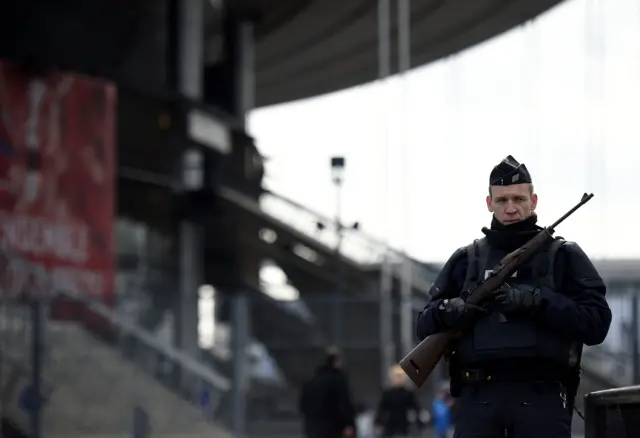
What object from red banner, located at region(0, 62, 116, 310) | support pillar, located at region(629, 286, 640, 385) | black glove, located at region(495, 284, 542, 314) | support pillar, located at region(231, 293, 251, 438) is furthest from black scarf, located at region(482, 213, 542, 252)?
red banner, located at region(0, 62, 116, 310)

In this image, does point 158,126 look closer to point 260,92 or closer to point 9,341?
point 260,92

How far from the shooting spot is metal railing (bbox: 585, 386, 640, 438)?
588 centimetres

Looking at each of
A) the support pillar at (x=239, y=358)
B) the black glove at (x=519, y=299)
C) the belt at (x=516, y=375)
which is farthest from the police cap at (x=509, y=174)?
the support pillar at (x=239, y=358)

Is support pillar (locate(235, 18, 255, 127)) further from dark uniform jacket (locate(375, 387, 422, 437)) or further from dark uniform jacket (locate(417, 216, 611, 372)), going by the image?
dark uniform jacket (locate(417, 216, 611, 372))

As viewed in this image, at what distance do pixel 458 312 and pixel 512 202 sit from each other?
50 cm

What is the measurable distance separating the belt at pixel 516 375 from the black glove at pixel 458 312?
20cm

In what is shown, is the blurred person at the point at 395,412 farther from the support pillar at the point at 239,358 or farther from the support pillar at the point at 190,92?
the support pillar at the point at 190,92

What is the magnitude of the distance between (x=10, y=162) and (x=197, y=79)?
7715 millimetres

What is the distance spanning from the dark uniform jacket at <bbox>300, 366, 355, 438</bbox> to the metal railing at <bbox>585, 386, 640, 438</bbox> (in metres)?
11.0

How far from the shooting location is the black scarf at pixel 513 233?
6.25m

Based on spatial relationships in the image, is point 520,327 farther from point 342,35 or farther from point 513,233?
point 342,35

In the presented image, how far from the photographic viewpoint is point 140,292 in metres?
25.2

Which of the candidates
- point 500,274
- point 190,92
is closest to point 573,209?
point 500,274

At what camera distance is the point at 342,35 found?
114ft
